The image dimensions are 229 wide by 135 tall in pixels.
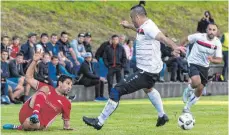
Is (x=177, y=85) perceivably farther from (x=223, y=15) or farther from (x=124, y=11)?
(x=223, y=15)

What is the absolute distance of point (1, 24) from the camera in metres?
31.8

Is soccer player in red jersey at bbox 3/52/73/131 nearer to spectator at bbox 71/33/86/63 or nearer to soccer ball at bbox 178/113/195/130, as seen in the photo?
soccer ball at bbox 178/113/195/130

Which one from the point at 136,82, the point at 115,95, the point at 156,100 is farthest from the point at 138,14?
the point at 156,100

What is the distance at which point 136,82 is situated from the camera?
15.1 metres

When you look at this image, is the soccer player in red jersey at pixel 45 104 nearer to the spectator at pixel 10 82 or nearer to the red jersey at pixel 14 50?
the spectator at pixel 10 82

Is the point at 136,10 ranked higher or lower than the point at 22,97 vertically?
higher

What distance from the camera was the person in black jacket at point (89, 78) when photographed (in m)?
28.3

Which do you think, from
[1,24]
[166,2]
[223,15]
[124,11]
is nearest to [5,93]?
[1,24]

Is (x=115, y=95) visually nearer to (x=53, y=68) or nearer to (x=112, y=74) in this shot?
(x=53, y=68)

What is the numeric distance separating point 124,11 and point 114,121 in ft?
66.8

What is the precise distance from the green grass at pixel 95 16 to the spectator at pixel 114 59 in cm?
473

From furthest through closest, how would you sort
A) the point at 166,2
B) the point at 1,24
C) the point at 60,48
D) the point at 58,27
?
the point at 166,2
the point at 58,27
the point at 1,24
the point at 60,48

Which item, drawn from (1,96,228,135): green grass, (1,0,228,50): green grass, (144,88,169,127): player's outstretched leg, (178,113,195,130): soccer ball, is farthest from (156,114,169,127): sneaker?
(1,0,228,50): green grass

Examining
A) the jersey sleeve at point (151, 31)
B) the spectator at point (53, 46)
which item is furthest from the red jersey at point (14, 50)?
the jersey sleeve at point (151, 31)
